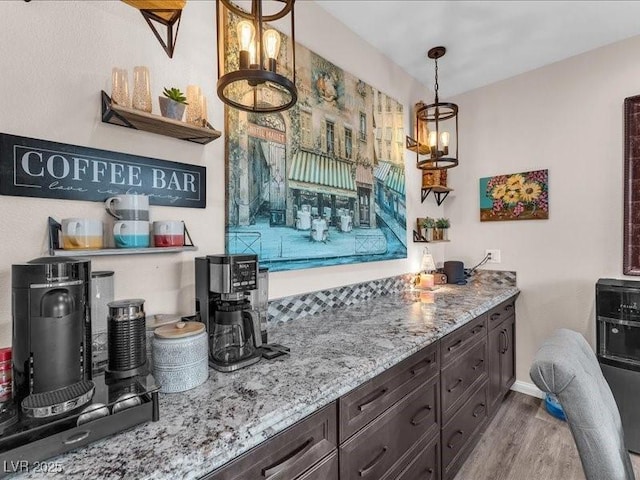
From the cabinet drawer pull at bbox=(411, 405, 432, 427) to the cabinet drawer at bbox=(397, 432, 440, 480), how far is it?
0.13 m

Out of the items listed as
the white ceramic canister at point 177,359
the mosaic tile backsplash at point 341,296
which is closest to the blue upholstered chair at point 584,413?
the white ceramic canister at point 177,359

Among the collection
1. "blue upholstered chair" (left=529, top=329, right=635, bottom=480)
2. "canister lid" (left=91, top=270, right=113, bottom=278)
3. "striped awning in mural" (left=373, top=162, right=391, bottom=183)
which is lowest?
"blue upholstered chair" (left=529, top=329, right=635, bottom=480)

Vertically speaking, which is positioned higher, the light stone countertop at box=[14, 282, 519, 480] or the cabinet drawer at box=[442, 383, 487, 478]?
the light stone countertop at box=[14, 282, 519, 480]

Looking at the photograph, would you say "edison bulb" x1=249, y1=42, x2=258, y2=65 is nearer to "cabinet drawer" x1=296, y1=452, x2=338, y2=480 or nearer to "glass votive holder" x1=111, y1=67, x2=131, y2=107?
"glass votive holder" x1=111, y1=67, x2=131, y2=107

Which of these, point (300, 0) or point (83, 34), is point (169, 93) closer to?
point (83, 34)

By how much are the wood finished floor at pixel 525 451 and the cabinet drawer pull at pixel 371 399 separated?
1.19m

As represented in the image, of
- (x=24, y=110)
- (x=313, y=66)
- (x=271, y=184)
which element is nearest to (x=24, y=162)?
(x=24, y=110)

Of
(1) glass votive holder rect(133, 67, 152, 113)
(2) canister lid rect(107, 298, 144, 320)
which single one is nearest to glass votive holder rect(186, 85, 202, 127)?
(1) glass votive holder rect(133, 67, 152, 113)

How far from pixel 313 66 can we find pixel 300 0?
1.20 ft

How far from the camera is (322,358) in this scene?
1185mm

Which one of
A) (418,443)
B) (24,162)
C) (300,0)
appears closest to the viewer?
(24,162)

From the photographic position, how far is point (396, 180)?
2568 mm

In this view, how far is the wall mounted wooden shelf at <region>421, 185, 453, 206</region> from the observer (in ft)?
9.40

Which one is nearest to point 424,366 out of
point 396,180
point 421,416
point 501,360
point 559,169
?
point 421,416
